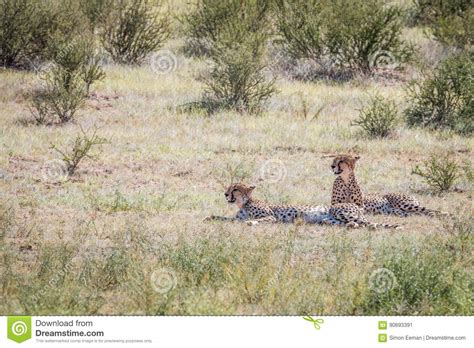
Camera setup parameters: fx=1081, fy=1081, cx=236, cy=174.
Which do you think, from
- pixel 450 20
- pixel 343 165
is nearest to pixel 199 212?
pixel 343 165

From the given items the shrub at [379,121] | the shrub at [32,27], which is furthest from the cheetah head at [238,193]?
the shrub at [32,27]

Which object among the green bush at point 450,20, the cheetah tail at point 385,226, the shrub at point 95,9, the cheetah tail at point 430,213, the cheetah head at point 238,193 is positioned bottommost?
the green bush at point 450,20

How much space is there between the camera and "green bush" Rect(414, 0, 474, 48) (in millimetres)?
25094

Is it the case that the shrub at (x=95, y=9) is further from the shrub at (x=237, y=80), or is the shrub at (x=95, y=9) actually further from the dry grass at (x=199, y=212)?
the shrub at (x=237, y=80)

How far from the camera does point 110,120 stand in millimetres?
19516

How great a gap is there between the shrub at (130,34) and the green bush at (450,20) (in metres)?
6.45

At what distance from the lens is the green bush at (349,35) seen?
24.0m

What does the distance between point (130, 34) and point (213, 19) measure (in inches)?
78.5

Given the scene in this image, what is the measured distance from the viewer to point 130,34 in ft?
80.8

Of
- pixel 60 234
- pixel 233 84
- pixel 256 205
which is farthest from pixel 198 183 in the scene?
pixel 233 84

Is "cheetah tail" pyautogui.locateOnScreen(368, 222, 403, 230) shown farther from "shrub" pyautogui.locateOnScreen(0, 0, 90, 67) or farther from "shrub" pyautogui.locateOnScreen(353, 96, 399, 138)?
"shrub" pyautogui.locateOnScreen(0, 0, 90, 67)

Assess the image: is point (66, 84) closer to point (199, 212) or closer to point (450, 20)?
point (199, 212)

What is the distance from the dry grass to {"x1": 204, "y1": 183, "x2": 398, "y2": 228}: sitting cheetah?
0.35 metres
